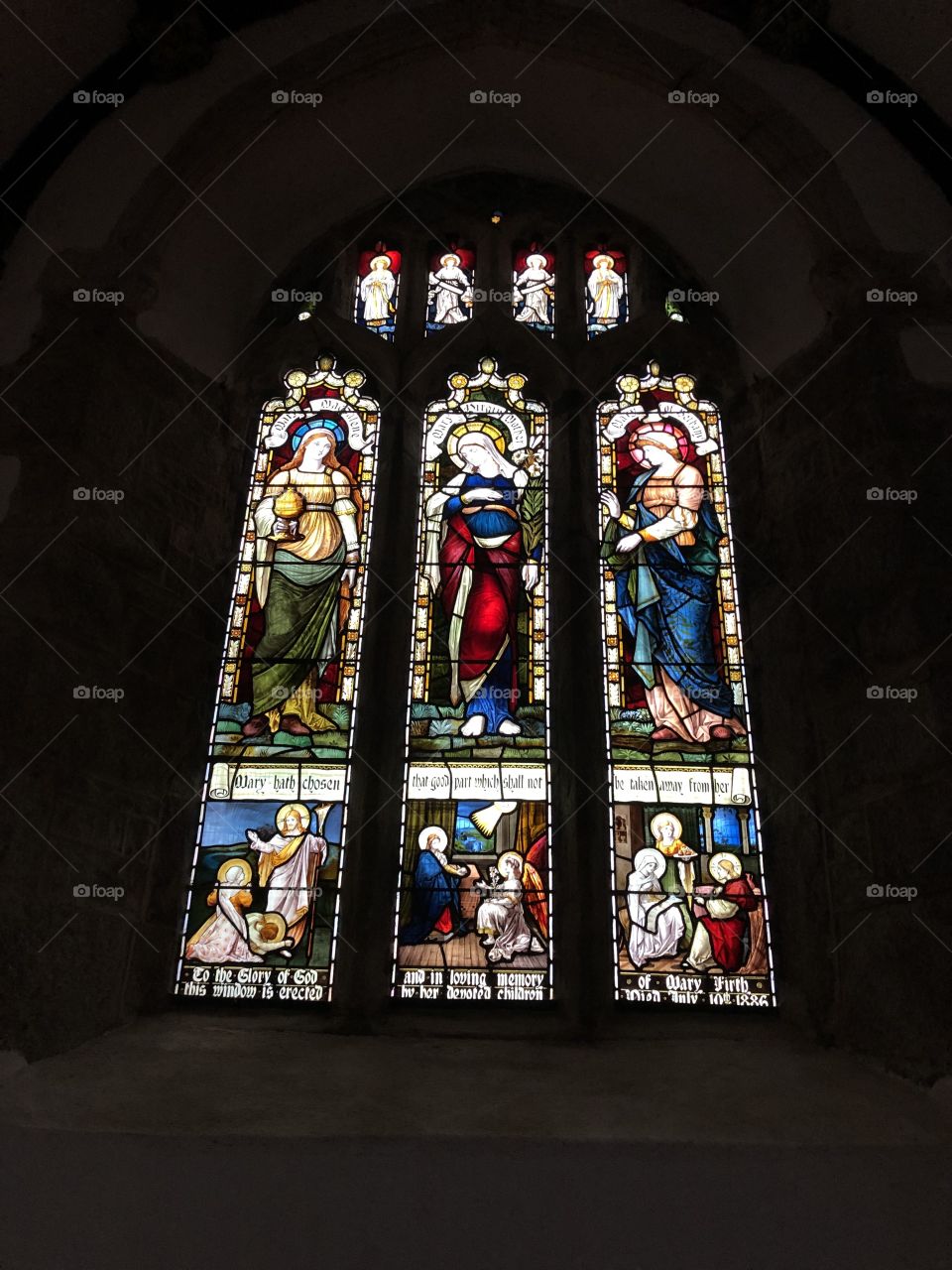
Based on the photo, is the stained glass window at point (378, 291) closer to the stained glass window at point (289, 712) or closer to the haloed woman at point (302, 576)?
the stained glass window at point (289, 712)

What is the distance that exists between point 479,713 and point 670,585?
1.07 m

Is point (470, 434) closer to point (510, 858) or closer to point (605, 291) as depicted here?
point (605, 291)

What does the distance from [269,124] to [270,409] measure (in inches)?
56.1

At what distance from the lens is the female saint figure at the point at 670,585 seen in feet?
14.8

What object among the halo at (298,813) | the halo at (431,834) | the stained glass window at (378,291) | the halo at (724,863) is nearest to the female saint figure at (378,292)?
the stained glass window at (378,291)

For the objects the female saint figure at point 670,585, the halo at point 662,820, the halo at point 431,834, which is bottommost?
the halo at point 431,834

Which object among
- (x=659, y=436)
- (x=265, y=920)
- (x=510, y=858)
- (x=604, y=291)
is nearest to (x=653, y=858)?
(x=510, y=858)

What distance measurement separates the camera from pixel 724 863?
4160mm

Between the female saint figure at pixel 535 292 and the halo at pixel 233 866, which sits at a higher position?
the female saint figure at pixel 535 292

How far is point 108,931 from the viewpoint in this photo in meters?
3.90

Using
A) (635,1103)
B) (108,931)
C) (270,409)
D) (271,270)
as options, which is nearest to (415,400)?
(270,409)

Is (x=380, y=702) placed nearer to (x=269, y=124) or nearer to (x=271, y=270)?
(x=271, y=270)

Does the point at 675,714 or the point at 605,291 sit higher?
the point at 605,291

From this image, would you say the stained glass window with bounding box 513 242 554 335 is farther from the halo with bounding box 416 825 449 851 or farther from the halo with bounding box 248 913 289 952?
Result: the halo with bounding box 248 913 289 952
